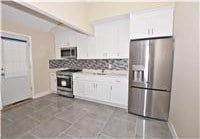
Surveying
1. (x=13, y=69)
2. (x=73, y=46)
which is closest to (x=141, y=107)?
(x=73, y=46)

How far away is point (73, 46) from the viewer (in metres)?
4.45

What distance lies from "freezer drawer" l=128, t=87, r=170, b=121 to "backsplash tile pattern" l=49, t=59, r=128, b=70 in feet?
3.65

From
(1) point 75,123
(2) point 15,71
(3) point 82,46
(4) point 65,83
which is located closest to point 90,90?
(4) point 65,83

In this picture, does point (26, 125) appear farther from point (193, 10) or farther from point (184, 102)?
point (193, 10)

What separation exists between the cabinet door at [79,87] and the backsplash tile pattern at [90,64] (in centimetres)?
73

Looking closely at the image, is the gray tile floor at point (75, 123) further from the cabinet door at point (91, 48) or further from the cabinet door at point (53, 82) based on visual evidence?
the cabinet door at point (91, 48)

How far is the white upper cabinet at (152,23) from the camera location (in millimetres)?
2564

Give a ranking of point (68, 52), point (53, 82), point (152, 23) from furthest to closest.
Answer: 1. point (53, 82)
2. point (68, 52)
3. point (152, 23)

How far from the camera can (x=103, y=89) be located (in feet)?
11.6

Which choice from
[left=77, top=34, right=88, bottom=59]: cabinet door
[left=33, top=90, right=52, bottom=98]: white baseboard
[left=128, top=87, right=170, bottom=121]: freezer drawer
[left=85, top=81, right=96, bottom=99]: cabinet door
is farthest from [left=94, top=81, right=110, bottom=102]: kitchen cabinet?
[left=33, top=90, right=52, bottom=98]: white baseboard

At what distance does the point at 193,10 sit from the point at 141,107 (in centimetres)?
211

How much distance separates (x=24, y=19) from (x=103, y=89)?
3168 mm

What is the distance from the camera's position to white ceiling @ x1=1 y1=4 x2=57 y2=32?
3.13 meters

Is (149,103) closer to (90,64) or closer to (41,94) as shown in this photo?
(90,64)
